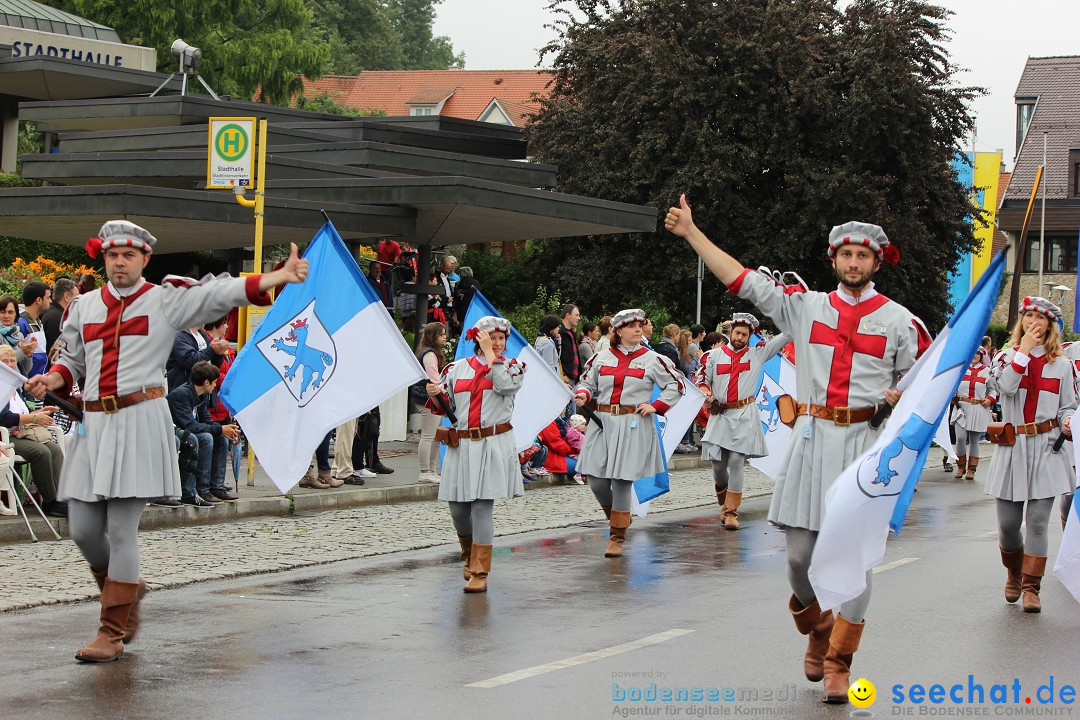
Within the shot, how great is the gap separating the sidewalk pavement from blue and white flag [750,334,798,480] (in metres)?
3.34

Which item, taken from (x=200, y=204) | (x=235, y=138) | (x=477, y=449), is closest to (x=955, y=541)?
(x=477, y=449)

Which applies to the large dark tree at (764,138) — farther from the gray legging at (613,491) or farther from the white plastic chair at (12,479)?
the white plastic chair at (12,479)

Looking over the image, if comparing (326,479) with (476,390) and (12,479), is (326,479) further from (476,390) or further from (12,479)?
(476,390)

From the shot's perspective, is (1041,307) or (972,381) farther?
(972,381)

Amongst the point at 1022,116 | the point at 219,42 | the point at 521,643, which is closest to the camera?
Answer: the point at 521,643

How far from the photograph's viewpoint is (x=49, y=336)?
49.8 feet

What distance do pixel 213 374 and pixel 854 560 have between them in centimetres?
862

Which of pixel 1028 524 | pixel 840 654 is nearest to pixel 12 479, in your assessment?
pixel 840 654

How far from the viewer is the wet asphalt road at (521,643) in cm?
655

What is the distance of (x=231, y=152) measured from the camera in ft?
52.7

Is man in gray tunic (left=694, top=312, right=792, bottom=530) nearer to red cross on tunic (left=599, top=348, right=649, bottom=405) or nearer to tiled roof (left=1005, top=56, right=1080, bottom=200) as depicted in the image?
red cross on tunic (left=599, top=348, right=649, bottom=405)

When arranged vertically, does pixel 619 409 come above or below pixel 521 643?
above


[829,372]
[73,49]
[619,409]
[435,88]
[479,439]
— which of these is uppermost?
[435,88]

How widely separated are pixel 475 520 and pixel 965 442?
1413cm
